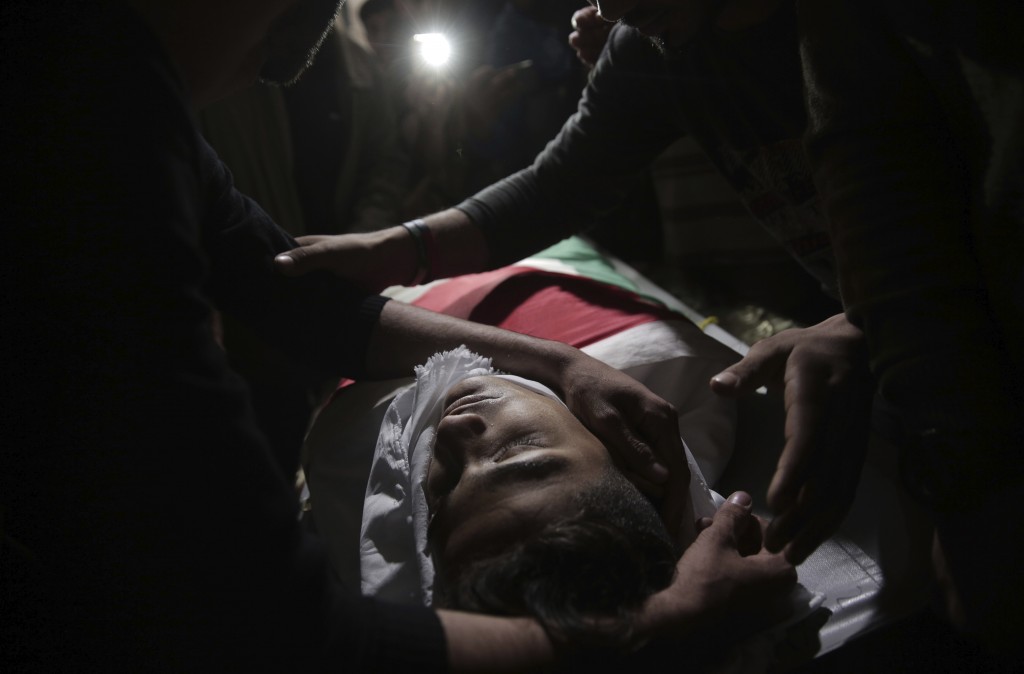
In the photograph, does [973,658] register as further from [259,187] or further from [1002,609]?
[259,187]

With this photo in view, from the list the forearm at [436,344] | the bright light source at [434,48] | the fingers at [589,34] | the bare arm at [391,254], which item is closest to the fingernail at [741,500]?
the forearm at [436,344]

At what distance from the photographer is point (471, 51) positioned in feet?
8.27

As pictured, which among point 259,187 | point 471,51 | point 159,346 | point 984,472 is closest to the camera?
point 159,346

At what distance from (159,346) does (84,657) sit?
17.8 inches

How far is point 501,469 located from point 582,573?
0.20 metres

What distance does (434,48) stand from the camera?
225cm

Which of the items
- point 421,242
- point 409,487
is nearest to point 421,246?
point 421,242

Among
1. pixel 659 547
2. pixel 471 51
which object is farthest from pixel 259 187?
pixel 659 547

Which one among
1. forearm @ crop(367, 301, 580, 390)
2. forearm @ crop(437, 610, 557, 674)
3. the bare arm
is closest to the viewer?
forearm @ crop(437, 610, 557, 674)

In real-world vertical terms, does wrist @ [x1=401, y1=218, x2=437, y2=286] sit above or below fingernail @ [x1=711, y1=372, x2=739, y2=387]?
above

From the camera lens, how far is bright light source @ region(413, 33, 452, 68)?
2245mm

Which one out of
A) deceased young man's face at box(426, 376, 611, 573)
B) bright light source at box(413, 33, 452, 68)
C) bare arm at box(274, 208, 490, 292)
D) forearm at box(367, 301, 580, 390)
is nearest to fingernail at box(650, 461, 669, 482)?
deceased young man's face at box(426, 376, 611, 573)

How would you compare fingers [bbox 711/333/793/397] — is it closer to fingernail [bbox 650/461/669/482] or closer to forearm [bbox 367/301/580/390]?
fingernail [bbox 650/461/669/482]

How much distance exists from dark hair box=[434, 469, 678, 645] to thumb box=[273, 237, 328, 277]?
0.76 meters
